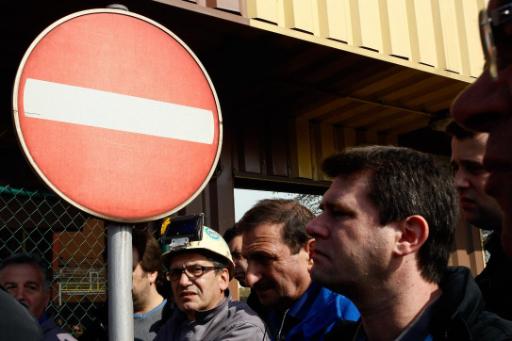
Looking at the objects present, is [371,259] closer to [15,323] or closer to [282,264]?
[282,264]

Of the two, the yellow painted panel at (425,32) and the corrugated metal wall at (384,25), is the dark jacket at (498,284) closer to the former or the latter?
the corrugated metal wall at (384,25)

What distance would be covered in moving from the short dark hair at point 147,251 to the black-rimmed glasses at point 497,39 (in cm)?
359

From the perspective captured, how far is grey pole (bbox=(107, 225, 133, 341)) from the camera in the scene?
6.06 feet

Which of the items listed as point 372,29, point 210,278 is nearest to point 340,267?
point 210,278

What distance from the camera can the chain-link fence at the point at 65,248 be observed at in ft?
16.6

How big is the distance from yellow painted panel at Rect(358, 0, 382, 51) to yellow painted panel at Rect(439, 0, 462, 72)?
729mm

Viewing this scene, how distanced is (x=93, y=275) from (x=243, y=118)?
2072mm

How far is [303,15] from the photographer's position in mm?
4832

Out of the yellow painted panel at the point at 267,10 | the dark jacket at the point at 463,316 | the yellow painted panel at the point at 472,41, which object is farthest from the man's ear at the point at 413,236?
the yellow painted panel at the point at 472,41

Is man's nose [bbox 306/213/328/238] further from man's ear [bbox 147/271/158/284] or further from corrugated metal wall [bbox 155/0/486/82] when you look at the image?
corrugated metal wall [bbox 155/0/486/82]

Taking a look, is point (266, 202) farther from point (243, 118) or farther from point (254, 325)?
point (243, 118)

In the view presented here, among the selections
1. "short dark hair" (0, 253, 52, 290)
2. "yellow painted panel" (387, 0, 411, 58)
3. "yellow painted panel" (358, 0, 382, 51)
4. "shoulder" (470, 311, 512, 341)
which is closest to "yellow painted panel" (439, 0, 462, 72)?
"yellow painted panel" (387, 0, 411, 58)

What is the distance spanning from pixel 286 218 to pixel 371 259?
1.13 meters

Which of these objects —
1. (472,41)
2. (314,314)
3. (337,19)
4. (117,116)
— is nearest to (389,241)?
(314,314)
